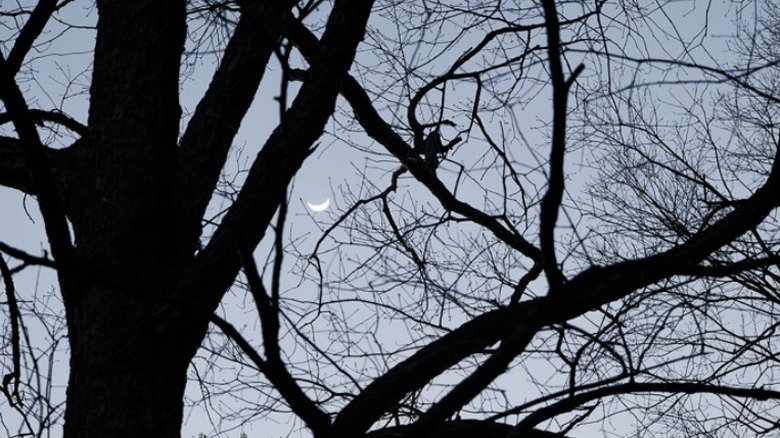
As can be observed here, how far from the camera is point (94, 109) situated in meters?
3.22

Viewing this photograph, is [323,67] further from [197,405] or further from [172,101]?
[197,405]

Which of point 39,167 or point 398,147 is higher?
point 398,147

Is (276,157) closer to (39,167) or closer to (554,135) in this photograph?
(39,167)

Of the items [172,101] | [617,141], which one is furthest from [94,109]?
[617,141]

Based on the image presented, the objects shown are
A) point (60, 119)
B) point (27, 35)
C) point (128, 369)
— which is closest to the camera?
point (128, 369)

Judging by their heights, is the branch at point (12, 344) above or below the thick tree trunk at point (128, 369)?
above

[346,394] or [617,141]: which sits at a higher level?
[617,141]

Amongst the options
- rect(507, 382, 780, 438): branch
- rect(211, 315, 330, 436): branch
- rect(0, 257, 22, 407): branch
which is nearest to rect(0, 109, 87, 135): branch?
rect(0, 257, 22, 407): branch

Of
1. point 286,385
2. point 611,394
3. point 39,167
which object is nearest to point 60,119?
point 39,167

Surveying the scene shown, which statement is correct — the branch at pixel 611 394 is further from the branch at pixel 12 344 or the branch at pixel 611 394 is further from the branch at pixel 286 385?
the branch at pixel 12 344

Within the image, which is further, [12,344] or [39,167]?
[12,344]

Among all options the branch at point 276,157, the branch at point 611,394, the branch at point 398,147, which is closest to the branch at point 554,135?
the branch at point 611,394

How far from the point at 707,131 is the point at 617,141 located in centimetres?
70

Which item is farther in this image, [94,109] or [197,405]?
[197,405]
